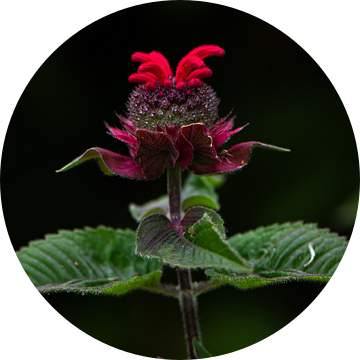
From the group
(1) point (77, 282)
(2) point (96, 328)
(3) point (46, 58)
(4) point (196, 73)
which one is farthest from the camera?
(2) point (96, 328)

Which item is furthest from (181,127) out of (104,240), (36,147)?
(36,147)

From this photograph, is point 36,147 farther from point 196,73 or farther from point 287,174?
point 287,174

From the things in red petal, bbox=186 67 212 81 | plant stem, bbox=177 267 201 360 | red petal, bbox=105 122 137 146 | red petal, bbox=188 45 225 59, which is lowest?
plant stem, bbox=177 267 201 360

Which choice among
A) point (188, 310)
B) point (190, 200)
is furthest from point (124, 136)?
point (188, 310)

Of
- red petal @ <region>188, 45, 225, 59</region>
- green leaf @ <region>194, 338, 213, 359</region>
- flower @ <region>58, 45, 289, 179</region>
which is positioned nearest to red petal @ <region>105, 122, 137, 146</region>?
flower @ <region>58, 45, 289, 179</region>

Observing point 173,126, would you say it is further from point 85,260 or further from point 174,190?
point 85,260

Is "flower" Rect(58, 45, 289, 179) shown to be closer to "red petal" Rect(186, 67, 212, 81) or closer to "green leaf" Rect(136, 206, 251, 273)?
"red petal" Rect(186, 67, 212, 81)
